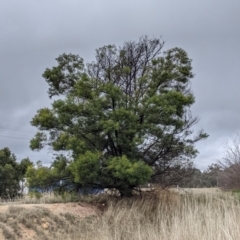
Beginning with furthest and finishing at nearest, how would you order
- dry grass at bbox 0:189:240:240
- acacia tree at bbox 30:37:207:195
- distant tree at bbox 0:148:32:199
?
distant tree at bbox 0:148:32:199 < acacia tree at bbox 30:37:207:195 < dry grass at bbox 0:189:240:240

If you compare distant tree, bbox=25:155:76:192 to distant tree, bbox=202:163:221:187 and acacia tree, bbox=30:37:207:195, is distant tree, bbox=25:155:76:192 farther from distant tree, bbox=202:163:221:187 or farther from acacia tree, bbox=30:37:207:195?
distant tree, bbox=202:163:221:187

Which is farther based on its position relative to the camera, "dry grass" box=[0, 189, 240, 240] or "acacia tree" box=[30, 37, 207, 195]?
"acacia tree" box=[30, 37, 207, 195]

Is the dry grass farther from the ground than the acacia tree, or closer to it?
closer to it

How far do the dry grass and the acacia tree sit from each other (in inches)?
43.2

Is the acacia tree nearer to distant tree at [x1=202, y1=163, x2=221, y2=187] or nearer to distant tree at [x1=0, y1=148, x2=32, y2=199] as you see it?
distant tree at [x1=0, y1=148, x2=32, y2=199]

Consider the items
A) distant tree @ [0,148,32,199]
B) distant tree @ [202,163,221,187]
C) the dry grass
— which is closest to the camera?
the dry grass

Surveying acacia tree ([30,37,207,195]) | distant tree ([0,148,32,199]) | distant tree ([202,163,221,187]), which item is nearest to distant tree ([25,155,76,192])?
acacia tree ([30,37,207,195])

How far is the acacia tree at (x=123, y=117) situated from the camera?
566 inches

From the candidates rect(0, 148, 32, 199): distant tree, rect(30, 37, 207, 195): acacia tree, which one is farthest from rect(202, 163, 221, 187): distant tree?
rect(30, 37, 207, 195): acacia tree

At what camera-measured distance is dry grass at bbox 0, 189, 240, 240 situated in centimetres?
695

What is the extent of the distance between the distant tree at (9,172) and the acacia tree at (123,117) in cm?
974

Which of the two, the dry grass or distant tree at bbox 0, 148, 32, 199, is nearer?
the dry grass

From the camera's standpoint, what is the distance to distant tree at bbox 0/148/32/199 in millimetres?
26141

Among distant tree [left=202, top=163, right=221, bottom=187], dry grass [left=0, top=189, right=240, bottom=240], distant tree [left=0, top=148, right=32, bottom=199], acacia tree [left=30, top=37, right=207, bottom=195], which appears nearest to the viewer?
dry grass [left=0, top=189, right=240, bottom=240]
